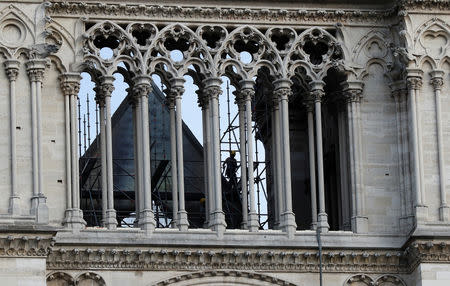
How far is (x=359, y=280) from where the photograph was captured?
1729 inches

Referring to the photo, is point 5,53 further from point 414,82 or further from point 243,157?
point 414,82

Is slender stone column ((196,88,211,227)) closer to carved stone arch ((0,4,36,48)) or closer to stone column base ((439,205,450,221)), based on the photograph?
carved stone arch ((0,4,36,48))

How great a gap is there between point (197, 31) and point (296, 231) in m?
3.90

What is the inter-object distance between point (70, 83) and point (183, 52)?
83.2 inches

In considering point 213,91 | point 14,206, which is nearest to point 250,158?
point 213,91

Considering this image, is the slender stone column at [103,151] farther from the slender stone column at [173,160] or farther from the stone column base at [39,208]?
the stone column base at [39,208]

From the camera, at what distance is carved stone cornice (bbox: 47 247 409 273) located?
4291 cm

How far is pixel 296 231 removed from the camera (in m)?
44.0

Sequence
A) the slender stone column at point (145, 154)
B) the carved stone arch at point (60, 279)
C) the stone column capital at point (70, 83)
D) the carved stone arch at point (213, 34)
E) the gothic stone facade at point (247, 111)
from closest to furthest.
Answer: the carved stone arch at point (60, 279)
the gothic stone facade at point (247, 111)
the slender stone column at point (145, 154)
the stone column capital at point (70, 83)
the carved stone arch at point (213, 34)

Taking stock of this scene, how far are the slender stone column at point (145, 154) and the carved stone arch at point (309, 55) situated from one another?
101 inches

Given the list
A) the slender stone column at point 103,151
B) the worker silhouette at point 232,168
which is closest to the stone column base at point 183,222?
the slender stone column at point 103,151

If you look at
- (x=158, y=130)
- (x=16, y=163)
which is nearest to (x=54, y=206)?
(x=16, y=163)

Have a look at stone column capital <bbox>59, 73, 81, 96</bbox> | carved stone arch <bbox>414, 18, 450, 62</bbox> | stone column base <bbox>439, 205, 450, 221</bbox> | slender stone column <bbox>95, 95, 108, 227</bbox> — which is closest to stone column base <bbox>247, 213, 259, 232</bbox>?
slender stone column <bbox>95, 95, 108, 227</bbox>

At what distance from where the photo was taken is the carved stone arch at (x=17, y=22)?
43469 mm
